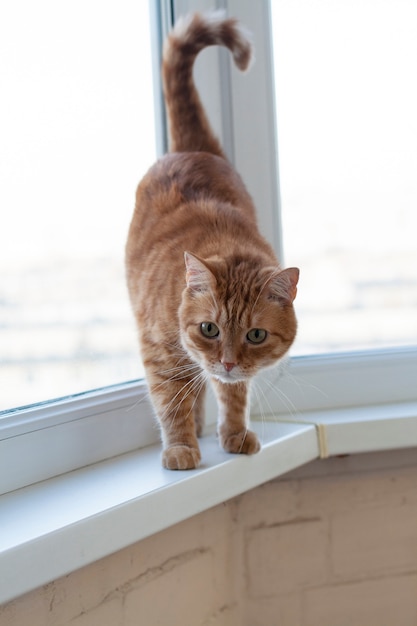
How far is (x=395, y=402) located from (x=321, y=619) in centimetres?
50

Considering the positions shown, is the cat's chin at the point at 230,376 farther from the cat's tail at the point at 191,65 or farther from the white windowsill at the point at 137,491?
the cat's tail at the point at 191,65

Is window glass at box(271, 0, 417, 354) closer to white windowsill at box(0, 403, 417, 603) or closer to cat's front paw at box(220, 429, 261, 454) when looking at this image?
white windowsill at box(0, 403, 417, 603)

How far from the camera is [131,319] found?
1.42 meters

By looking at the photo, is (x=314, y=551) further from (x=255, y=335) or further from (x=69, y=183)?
(x=69, y=183)

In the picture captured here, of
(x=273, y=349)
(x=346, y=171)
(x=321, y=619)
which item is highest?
(x=346, y=171)

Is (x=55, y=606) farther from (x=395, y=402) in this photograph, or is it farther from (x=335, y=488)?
(x=395, y=402)

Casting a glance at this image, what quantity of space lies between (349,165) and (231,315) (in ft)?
2.20

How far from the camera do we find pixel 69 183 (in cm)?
127

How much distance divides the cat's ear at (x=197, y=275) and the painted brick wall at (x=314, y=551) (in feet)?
1.53

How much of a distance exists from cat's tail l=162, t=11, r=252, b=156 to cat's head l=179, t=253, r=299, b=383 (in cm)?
39

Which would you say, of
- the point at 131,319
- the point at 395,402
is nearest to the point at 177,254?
the point at 131,319

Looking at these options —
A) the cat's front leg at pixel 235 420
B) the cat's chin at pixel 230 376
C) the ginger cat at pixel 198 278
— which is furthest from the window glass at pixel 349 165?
the cat's chin at pixel 230 376

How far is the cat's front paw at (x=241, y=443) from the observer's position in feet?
4.03

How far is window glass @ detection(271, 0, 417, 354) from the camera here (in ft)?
5.26
